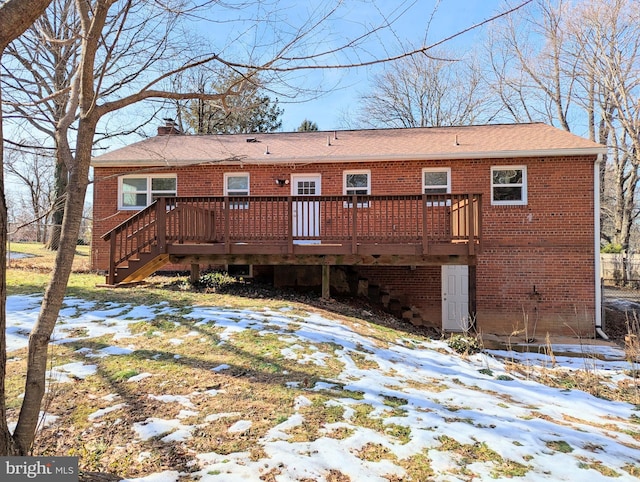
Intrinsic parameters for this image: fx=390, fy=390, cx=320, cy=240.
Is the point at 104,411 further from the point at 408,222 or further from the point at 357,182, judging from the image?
the point at 357,182

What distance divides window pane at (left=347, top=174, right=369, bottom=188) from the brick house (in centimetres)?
3

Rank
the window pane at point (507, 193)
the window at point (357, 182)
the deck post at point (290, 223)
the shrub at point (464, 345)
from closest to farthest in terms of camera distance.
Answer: the shrub at point (464, 345), the deck post at point (290, 223), the window pane at point (507, 193), the window at point (357, 182)

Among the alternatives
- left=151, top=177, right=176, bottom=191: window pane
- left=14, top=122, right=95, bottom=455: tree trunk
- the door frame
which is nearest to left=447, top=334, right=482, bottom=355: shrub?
the door frame

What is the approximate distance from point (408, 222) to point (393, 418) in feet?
22.8

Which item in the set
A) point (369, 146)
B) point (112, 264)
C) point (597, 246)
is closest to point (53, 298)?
point (112, 264)

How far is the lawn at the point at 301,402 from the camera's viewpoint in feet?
9.57

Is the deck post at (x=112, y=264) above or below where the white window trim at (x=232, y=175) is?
below

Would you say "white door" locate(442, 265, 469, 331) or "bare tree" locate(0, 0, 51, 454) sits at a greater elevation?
"bare tree" locate(0, 0, 51, 454)

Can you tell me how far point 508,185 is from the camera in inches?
420

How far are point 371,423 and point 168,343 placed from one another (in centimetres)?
319

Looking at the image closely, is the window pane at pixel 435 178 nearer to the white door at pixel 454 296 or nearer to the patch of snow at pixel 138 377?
the white door at pixel 454 296

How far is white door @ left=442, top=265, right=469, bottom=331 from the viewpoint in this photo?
36.3 feet

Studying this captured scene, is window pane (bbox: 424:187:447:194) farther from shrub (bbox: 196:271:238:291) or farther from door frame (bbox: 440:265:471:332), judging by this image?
shrub (bbox: 196:271:238:291)

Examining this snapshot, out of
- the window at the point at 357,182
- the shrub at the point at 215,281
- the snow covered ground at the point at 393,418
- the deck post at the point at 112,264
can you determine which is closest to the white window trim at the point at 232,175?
the shrub at the point at 215,281
